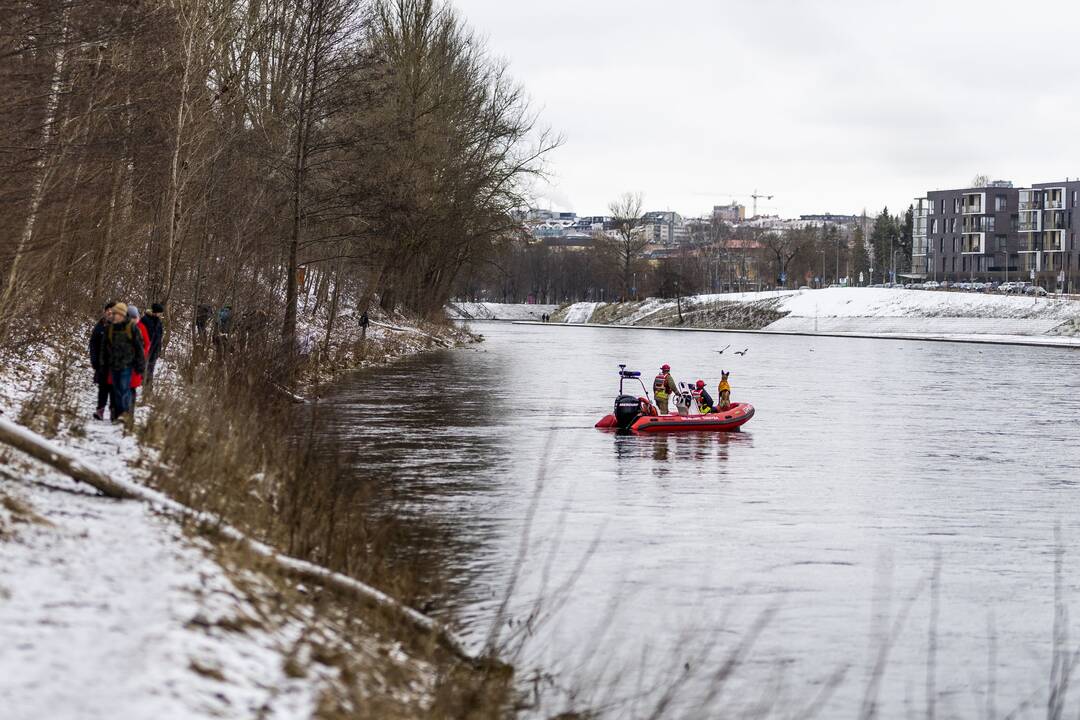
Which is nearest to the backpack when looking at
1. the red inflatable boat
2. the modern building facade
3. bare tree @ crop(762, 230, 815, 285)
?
the red inflatable boat

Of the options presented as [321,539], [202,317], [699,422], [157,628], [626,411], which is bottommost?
[699,422]

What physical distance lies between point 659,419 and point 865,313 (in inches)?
3549

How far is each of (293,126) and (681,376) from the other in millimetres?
17041

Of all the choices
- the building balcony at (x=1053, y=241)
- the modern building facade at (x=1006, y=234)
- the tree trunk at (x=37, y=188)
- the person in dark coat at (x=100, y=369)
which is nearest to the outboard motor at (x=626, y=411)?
the tree trunk at (x=37, y=188)

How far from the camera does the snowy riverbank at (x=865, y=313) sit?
307ft

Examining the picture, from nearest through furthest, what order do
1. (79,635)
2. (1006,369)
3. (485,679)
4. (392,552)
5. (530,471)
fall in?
(79,635)
(485,679)
(392,552)
(530,471)
(1006,369)

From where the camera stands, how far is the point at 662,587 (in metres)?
12.2

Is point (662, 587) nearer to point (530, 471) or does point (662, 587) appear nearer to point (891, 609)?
point (891, 609)

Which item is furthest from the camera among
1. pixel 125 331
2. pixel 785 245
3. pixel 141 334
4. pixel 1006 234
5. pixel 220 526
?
pixel 785 245

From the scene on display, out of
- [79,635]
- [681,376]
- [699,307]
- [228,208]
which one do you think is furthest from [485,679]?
[699,307]

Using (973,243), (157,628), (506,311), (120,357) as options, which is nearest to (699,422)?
(120,357)

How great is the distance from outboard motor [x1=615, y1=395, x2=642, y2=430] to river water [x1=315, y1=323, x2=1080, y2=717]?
1.49ft

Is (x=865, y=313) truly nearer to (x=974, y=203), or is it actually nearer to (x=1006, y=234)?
(x=1006, y=234)

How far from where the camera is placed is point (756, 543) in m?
14.6
